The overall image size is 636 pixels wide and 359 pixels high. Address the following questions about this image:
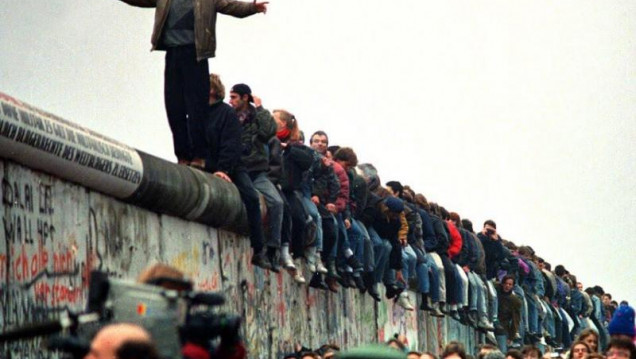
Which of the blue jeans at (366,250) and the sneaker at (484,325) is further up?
the sneaker at (484,325)

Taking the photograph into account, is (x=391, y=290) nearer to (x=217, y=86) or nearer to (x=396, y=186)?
(x=396, y=186)

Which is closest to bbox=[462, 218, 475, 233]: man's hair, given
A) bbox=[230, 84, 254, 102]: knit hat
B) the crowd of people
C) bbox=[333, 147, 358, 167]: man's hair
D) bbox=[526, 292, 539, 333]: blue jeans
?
the crowd of people

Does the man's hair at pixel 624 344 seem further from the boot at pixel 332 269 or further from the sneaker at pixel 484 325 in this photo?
the sneaker at pixel 484 325

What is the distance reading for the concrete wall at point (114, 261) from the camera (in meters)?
17.2

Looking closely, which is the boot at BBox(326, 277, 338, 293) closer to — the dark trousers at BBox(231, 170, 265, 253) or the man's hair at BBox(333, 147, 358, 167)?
the man's hair at BBox(333, 147, 358, 167)

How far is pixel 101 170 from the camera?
19328 millimetres

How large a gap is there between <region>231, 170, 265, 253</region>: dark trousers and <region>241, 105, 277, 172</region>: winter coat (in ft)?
0.94

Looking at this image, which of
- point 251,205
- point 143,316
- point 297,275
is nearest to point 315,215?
point 297,275

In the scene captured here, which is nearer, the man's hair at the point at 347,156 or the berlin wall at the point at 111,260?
the berlin wall at the point at 111,260

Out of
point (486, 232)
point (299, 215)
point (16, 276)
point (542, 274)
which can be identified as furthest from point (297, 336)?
point (542, 274)

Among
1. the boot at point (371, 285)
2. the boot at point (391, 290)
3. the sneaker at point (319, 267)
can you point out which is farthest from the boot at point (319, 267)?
the boot at point (391, 290)

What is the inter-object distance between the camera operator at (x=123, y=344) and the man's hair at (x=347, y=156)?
1882 centimetres

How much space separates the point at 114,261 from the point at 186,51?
3025mm

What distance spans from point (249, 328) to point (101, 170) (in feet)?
19.4
